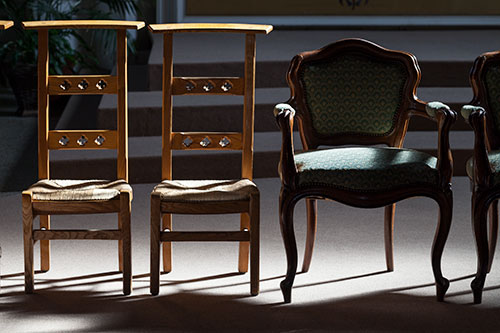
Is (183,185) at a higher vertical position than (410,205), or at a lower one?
higher

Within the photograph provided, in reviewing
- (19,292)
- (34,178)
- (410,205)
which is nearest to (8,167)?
(34,178)

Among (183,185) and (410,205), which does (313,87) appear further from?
(410,205)

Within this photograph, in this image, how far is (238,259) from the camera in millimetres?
3361

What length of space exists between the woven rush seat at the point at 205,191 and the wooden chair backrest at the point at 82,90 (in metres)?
0.27

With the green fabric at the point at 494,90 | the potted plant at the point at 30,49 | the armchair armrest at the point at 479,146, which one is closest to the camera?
the armchair armrest at the point at 479,146

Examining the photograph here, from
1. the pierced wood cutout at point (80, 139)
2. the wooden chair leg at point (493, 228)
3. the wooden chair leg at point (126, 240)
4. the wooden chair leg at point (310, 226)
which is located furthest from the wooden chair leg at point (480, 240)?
the pierced wood cutout at point (80, 139)

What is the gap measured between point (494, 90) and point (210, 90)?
1.16m

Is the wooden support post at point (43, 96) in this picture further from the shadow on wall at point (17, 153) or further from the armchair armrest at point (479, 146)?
the armchair armrest at point (479, 146)

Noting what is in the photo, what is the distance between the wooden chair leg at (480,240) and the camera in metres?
2.96

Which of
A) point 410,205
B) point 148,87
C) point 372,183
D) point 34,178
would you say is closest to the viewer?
point 372,183

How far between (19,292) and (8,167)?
2.15m

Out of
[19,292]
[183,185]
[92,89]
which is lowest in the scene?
[19,292]

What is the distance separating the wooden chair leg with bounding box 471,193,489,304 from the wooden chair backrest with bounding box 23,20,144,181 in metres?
1.36

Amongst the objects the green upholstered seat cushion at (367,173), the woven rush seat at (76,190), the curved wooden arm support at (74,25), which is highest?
the curved wooden arm support at (74,25)
